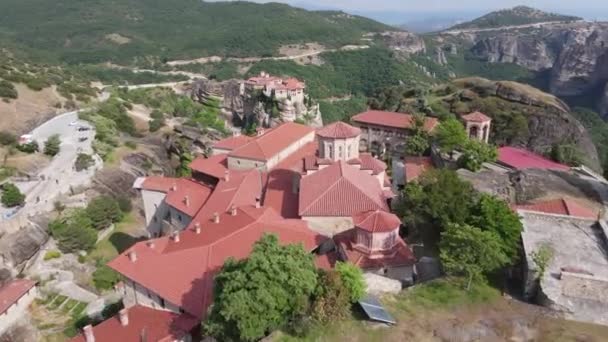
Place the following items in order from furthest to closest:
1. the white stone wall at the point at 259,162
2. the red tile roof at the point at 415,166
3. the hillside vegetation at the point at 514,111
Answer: the hillside vegetation at the point at 514,111, the white stone wall at the point at 259,162, the red tile roof at the point at 415,166

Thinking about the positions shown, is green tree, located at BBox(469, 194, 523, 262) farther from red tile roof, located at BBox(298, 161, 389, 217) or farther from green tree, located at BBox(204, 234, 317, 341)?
green tree, located at BBox(204, 234, 317, 341)

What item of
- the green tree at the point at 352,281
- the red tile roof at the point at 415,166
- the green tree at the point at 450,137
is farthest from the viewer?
the green tree at the point at 450,137

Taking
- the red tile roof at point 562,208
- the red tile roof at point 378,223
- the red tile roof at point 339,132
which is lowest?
the red tile roof at point 562,208

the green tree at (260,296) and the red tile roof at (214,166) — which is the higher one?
the green tree at (260,296)

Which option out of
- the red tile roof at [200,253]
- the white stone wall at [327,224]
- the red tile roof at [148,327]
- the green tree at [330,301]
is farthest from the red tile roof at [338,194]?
the red tile roof at [148,327]

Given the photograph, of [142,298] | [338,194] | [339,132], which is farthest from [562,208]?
[142,298]

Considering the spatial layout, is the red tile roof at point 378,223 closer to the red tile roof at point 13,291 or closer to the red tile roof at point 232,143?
the red tile roof at point 232,143
